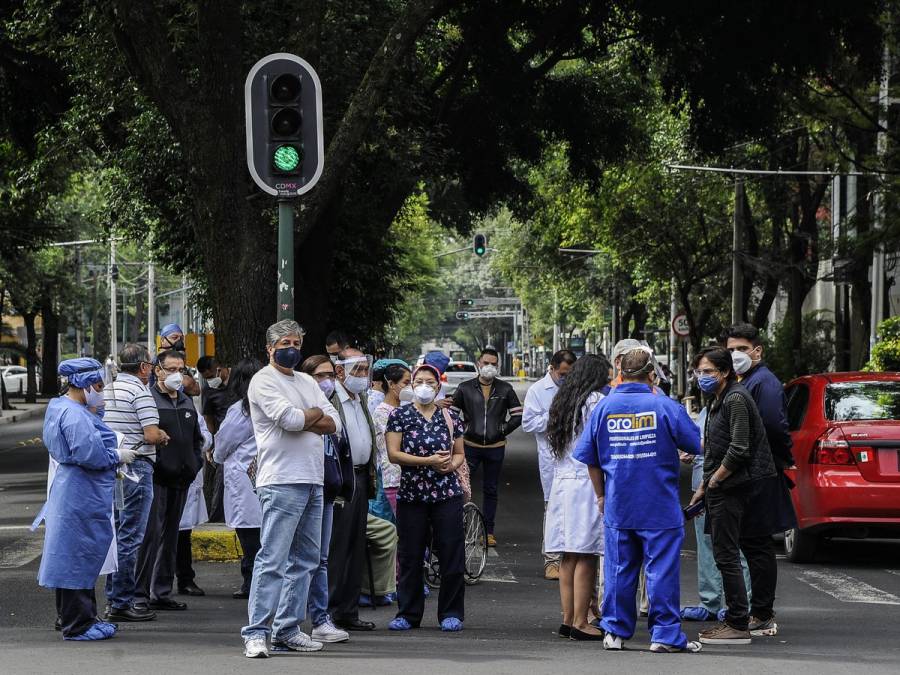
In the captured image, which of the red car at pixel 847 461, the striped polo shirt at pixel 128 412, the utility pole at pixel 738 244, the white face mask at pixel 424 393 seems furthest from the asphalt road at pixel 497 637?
the utility pole at pixel 738 244

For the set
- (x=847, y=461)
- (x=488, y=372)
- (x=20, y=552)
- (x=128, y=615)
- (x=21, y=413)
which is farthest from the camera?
(x=21, y=413)

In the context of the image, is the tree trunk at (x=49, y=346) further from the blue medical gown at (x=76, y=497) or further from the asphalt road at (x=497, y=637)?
the blue medical gown at (x=76, y=497)

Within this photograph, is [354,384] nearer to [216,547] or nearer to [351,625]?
[351,625]

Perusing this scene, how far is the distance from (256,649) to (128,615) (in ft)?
6.69

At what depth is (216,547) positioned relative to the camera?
511 inches

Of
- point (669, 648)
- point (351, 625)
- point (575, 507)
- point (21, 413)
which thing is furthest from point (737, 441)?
point (21, 413)

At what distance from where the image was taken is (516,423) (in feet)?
47.5

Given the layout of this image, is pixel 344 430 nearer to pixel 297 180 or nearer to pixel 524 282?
pixel 297 180

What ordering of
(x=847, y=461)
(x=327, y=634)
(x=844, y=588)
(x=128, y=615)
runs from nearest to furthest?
(x=327, y=634) → (x=128, y=615) → (x=844, y=588) → (x=847, y=461)

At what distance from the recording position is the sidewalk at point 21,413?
42.4 metres

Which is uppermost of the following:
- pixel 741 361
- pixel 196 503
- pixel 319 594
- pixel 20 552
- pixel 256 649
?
pixel 741 361

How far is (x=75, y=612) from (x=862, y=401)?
7125mm

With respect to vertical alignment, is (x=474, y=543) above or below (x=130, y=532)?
below

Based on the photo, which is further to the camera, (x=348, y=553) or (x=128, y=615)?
(x=128, y=615)
